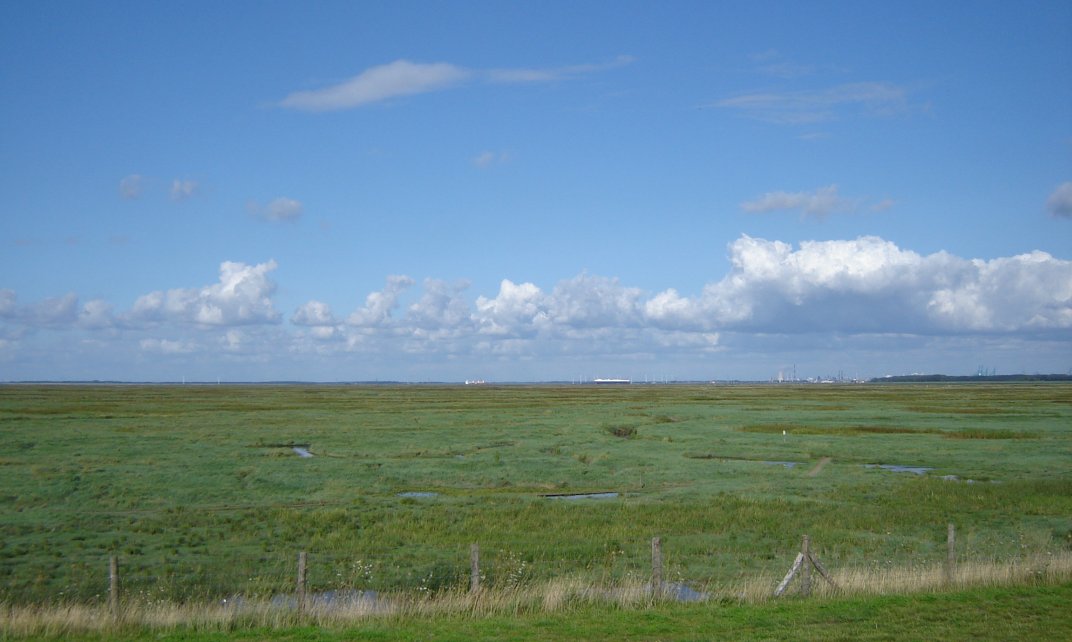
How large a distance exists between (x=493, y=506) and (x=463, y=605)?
16752 millimetres

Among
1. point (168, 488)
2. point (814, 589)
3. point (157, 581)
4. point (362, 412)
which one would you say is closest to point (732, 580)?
point (814, 589)

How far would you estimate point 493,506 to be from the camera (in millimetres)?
32656

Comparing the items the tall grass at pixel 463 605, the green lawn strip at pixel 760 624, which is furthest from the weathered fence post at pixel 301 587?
the green lawn strip at pixel 760 624

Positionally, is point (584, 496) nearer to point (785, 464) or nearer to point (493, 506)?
point (493, 506)

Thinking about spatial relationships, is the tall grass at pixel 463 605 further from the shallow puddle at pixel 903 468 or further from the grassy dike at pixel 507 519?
the shallow puddle at pixel 903 468

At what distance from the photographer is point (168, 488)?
36250mm

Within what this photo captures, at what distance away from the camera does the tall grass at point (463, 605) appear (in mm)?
14570

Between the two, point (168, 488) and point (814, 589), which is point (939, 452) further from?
point (168, 488)

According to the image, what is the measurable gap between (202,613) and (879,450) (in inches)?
1819

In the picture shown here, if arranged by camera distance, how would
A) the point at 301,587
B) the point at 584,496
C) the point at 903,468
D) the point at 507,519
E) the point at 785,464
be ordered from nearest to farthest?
the point at 301,587 → the point at 507,519 → the point at 584,496 → the point at 903,468 → the point at 785,464

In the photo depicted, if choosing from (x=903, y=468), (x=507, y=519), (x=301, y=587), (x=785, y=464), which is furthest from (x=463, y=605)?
(x=903, y=468)

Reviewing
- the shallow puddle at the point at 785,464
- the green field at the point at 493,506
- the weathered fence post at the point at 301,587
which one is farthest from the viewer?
the shallow puddle at the point at 785,464

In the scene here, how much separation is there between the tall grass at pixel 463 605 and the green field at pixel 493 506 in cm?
241

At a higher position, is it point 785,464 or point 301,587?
point 301,587
